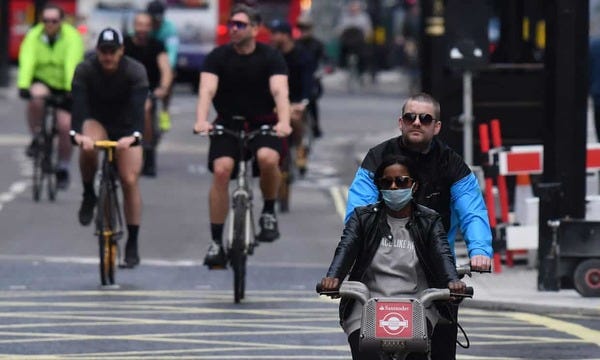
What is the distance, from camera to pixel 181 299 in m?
13.9

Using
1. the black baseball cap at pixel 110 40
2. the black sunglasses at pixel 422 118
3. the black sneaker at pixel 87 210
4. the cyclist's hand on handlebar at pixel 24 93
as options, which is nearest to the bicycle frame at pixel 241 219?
the black baseball cap at pixel 110 40

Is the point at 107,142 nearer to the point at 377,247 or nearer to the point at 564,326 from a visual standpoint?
the point at 564,326

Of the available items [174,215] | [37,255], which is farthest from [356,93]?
[37,255]

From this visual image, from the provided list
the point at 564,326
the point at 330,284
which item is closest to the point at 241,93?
the point at 564,326

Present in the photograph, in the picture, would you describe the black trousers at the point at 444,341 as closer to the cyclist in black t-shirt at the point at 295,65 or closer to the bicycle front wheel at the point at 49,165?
the cyclist in black t-shirt at the point at 295,65

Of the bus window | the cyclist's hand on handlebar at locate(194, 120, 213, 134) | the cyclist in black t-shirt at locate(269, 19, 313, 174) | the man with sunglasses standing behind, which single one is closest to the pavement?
the cyclist's hand on handlebar at locate(194, 120, 213, 134)

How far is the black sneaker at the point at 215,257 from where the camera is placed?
13.7 m

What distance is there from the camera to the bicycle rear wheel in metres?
13.4

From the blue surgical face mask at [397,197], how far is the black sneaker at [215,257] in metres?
5.73

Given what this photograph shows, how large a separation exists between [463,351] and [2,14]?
119 ft

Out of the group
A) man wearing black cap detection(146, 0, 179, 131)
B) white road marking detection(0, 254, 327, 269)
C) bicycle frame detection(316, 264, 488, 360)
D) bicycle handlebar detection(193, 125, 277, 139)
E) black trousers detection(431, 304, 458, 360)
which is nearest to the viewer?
bicycle frame detection(316, 264, 488, 360)

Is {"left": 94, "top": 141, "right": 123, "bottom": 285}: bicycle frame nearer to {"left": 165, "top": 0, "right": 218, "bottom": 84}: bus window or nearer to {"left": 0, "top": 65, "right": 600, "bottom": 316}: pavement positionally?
{"left": 0, "top": 65, "right": 600, "bottom": 316}: pavement

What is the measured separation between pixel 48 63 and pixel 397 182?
13.0m

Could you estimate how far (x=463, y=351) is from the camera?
11.6m
